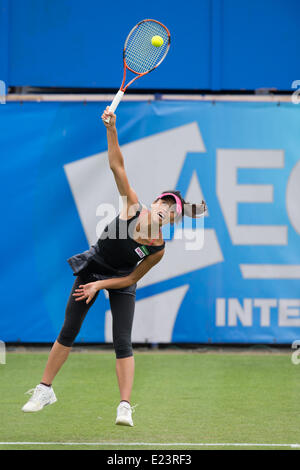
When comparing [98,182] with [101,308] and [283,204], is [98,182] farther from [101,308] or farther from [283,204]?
[283,204]

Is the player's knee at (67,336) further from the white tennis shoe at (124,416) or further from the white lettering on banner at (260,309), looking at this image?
the white lettering on banner at (260,309)

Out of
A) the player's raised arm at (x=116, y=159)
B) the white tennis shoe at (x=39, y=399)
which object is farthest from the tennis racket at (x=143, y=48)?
the white tennis shoe at (x=39, y=399)

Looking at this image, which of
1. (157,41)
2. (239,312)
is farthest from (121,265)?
(239,312)

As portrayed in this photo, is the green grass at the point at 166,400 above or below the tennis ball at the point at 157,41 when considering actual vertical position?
below

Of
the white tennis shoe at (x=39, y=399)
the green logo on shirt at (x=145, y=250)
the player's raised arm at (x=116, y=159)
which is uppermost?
the player's raised arm at (x=116, y=159)

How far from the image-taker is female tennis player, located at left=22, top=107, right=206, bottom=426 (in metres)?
5.27

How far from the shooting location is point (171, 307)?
895cm

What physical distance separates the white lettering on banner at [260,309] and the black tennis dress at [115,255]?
3472 millimetres

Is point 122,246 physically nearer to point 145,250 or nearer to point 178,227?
point 145,250

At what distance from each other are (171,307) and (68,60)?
309 cm

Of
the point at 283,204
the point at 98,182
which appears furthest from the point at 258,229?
the point at 98,182

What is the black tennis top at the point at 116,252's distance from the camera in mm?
5312

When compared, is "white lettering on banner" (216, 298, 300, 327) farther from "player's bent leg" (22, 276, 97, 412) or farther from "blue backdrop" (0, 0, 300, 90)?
"player's bent leg" (22, 276, 97, 412)

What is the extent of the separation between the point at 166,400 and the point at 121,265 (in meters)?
1.55
